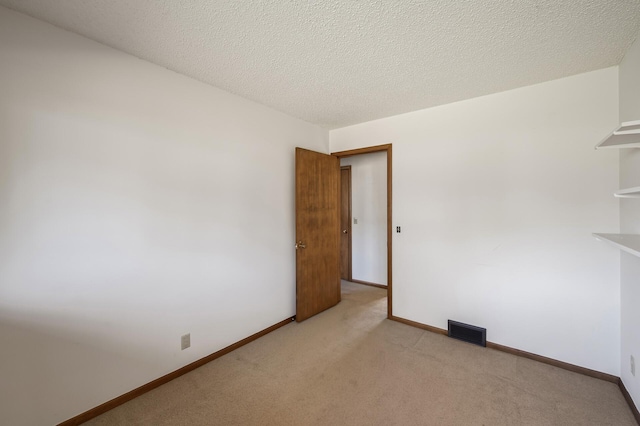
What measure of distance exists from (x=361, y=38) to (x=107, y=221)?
2133 millimetres

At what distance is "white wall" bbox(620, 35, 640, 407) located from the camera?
1743 mm

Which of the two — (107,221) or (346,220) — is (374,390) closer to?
(107,221)

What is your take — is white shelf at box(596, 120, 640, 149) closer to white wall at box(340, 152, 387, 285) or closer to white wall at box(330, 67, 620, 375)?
white wall at box(330, 67, 620, 375)

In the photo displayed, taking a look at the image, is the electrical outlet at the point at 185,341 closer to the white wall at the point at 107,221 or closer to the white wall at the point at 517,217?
the white wall at the point at 107,221

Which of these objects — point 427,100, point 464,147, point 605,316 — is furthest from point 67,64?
point 605,316

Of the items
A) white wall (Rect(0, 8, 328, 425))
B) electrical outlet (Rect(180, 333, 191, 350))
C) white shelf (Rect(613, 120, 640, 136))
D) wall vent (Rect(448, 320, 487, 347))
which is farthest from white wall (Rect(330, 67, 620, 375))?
electrical outlet (Rect(180, 333, 191, 350))

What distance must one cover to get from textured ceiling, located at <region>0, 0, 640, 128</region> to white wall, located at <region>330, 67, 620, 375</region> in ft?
1.07

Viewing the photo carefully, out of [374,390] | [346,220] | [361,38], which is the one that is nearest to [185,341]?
[374,390]

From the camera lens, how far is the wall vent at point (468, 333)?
104 inches

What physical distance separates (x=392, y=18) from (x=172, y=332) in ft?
9.06

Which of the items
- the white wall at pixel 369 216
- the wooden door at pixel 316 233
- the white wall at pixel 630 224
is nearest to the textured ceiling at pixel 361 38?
the white wall at pixel 630 224

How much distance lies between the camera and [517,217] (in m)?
2.48

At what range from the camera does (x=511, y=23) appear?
5.22 feet

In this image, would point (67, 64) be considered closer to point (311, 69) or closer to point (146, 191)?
point (146, 191)
